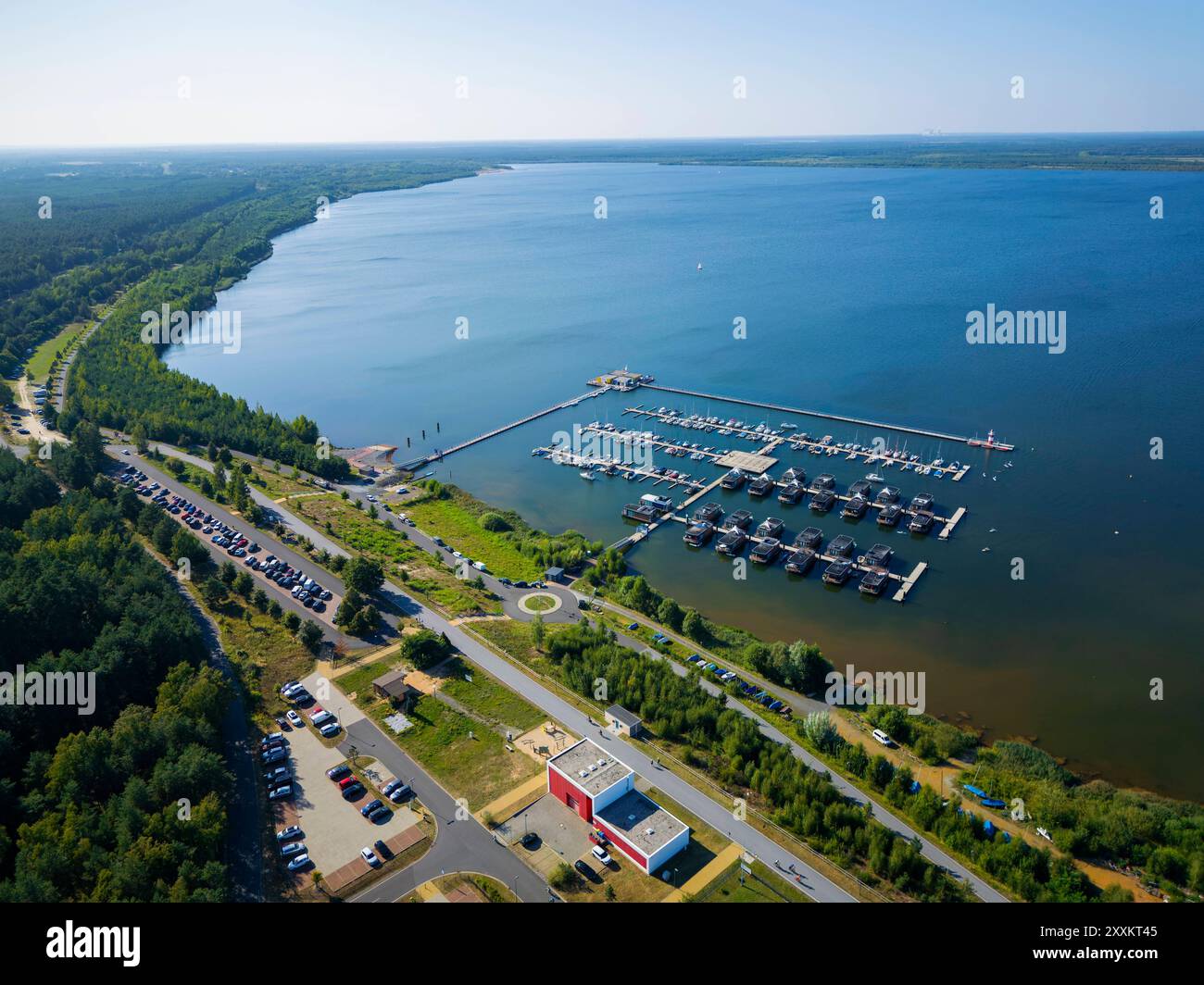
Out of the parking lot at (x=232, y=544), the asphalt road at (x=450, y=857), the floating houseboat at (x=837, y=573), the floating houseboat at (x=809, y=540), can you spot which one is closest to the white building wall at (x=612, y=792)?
the asphalt road at (x=450, y=857)

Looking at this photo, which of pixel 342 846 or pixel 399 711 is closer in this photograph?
pixel 342 846

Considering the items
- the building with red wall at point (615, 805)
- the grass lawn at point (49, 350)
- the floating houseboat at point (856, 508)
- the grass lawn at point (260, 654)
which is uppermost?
the grass lawn at point (49, 350)

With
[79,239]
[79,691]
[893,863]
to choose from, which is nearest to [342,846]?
[79,691]

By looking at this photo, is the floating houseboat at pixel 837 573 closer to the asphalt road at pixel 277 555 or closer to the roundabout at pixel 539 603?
the roundabout at pixel 539 603

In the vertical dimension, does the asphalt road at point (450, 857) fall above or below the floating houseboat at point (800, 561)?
below

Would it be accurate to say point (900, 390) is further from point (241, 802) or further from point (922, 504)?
point (241, 802)

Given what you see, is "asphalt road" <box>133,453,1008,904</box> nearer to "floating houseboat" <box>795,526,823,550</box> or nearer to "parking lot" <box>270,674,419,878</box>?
"parking lot" <box>270,674,419,878</box>
